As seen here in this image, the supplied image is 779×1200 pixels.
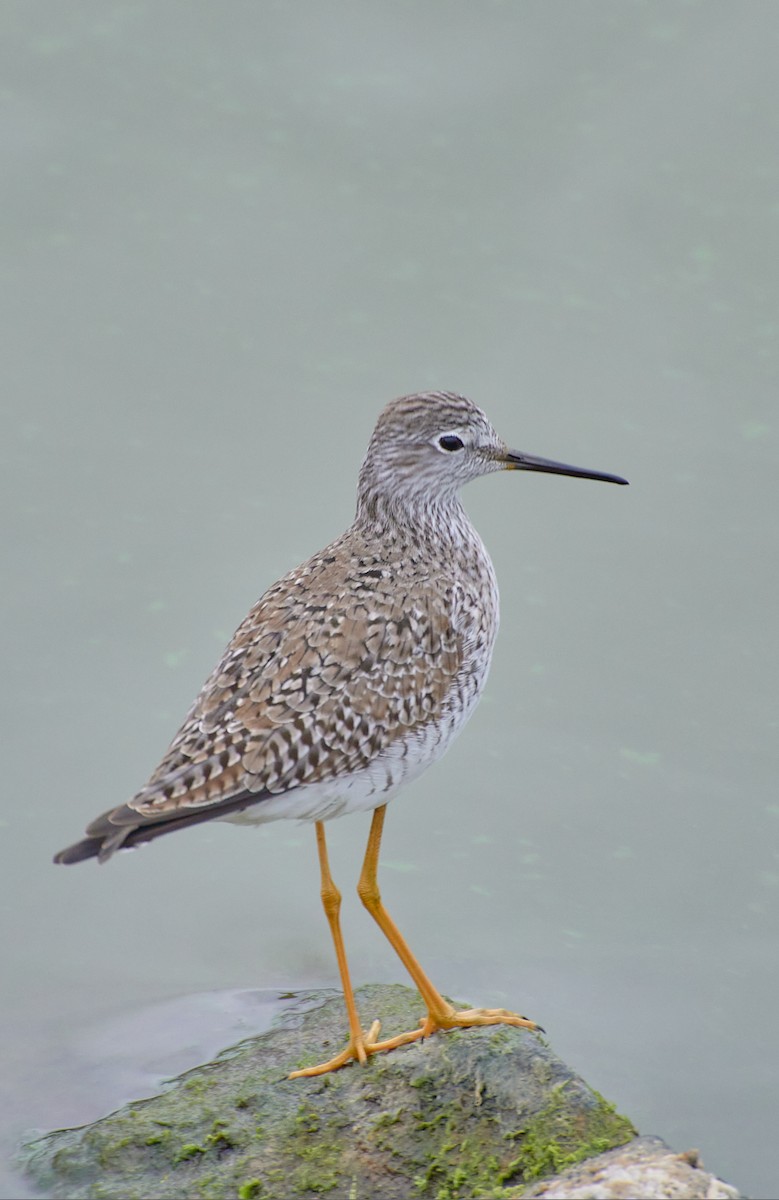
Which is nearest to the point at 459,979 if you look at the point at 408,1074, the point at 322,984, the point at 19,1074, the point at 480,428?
the point at 322,984

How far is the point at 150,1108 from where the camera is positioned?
678 cm

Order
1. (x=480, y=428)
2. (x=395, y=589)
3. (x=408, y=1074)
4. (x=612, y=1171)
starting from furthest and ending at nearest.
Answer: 1. (x=480, y=428)
2. (x=395, y=589)
3. (x=408, y=1074)
4. (x=612, y=1171)

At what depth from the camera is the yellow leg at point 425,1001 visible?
23.3 ft

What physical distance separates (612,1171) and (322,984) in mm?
2750

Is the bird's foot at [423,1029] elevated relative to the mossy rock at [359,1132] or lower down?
elevated

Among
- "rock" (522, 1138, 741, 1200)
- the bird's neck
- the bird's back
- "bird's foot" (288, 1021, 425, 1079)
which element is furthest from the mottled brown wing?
"rock" (522, 1138, 741, 1200)

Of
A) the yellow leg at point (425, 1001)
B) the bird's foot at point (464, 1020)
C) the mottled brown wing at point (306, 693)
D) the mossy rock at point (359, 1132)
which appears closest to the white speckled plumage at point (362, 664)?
the mottled brown wing at point (306, 693)

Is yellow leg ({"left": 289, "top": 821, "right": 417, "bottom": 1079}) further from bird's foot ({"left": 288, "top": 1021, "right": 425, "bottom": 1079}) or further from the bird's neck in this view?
the bird's neck

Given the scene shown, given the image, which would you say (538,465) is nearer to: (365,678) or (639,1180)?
(365,678)

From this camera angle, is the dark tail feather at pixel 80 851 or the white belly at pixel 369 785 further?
the white belly at pixel 369 785

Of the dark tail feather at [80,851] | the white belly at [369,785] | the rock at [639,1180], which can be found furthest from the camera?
the white belly at [369,785]

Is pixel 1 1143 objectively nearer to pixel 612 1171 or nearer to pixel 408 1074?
pixel 408 1074

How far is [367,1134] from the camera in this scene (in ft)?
21.0

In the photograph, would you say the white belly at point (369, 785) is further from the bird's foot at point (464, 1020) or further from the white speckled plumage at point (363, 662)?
the bird's foot at point (464, 1020)
